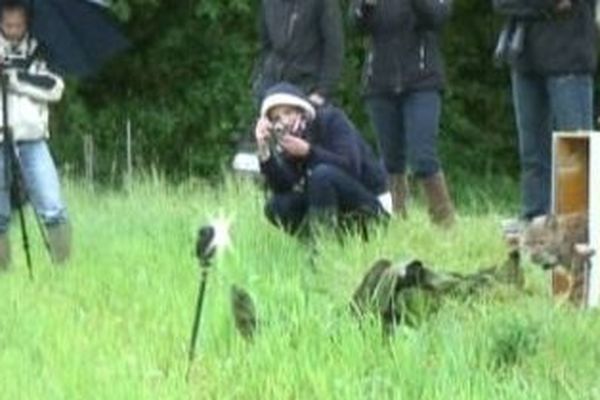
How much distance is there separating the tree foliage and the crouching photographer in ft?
34.8

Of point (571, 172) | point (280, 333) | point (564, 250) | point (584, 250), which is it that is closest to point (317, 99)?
point (571, 172)

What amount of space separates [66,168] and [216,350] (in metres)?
10.8

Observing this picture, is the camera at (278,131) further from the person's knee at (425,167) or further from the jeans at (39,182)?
the jeans at (39,182)

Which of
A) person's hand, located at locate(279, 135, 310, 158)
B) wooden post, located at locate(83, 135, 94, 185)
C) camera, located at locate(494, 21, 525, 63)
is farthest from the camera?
wooden post, located at locate(83, 135, 94, 185)

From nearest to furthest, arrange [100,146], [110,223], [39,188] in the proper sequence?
1. [39,188]
2. [110,223]
3. [100,146]

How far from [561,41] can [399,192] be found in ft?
5.95

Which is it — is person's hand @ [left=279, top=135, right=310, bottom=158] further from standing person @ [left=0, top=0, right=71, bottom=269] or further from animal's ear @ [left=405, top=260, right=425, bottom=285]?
animal's ear @ [left=405, top=260, right=425, bottom=285]

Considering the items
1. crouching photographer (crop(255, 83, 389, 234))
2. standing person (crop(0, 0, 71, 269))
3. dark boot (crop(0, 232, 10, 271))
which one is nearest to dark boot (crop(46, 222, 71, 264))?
standing person (crop(0, 0, 71, 269))

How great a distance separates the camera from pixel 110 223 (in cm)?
1041

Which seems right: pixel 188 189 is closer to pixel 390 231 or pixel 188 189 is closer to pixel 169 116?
pixel 390 231

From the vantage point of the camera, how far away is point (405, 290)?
6387 mm

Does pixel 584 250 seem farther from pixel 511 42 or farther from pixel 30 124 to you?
pixel 30 124

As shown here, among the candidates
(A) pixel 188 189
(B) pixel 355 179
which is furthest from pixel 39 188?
(A) pixel 188 189

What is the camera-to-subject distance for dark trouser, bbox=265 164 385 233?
822 cm
